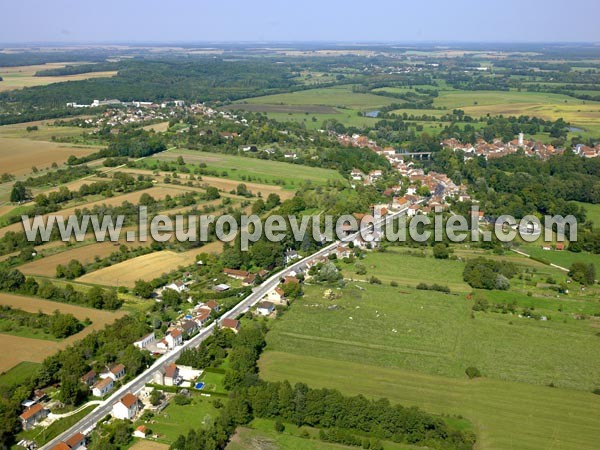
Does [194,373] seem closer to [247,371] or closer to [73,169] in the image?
[247,371]

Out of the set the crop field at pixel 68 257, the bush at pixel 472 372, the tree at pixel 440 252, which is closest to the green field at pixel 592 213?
the tree at pixel 440 252

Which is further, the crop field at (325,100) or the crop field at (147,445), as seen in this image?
the crop field at (325,100)

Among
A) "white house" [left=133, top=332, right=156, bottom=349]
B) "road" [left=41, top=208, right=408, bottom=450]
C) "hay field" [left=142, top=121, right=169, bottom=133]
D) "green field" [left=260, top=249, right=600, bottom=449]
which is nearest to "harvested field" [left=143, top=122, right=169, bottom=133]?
"hay field" [left=142, top=121, right=169, bottom=133]

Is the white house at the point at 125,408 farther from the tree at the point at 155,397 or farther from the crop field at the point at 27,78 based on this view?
the crop field at the point at 27,78

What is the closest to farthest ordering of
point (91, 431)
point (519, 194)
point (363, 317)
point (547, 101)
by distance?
point (91, 431) < point (363, 317) < point (519, 194) < point (547, 101)

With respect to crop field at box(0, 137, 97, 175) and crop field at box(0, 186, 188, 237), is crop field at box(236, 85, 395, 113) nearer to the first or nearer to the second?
crop field at box(0, 137, 97, 175)

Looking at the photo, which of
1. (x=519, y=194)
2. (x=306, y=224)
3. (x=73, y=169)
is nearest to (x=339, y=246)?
(x=306, y=224)
